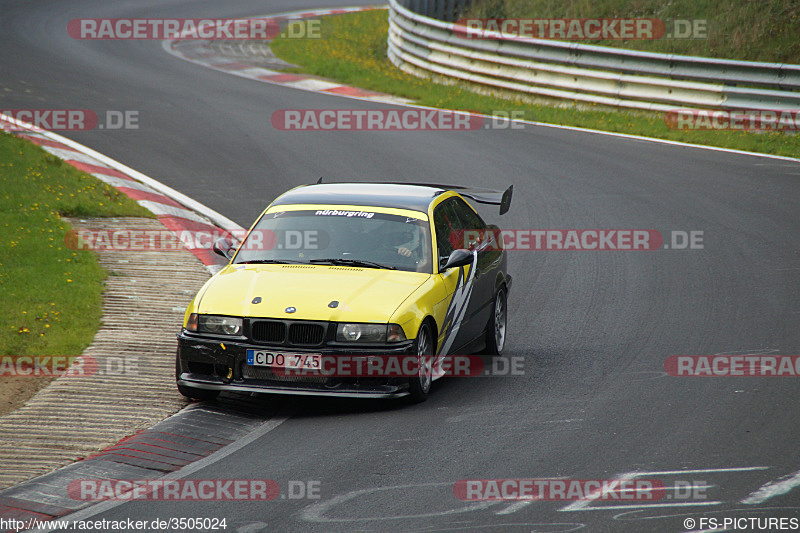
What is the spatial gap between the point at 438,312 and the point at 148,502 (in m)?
3.12

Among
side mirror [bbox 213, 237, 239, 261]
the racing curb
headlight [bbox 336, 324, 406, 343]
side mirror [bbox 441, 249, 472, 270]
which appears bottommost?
the racing curb

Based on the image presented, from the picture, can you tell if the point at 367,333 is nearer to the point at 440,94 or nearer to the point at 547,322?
the point at 547,322

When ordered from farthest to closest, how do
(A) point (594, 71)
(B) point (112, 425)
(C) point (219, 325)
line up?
1. (A) point (594, 71)
2. (C) point (219, 325)
3. (B) point (112, 425)

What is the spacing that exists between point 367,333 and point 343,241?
130cm

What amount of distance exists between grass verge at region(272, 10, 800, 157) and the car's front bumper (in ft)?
42.7

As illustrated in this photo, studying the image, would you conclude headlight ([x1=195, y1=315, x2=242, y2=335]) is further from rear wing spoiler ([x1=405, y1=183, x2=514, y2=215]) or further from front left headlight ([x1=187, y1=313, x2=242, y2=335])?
rear wing spoiler ([x1=405, y1=183, x2=514, y2=215])

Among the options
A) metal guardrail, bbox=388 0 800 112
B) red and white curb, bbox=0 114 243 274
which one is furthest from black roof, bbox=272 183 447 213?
metal guardrail, bbox=388 0 800 112

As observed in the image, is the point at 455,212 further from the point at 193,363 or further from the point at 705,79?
the point at 705,79

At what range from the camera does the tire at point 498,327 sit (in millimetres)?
9797

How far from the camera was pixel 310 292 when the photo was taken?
816 cm

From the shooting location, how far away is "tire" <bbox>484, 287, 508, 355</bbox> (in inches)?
386

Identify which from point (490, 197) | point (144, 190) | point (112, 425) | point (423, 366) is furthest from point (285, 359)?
point (144, 190)

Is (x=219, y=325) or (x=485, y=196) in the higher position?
(x=485, y=196)

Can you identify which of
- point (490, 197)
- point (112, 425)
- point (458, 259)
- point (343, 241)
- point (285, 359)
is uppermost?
point (490, 197)
